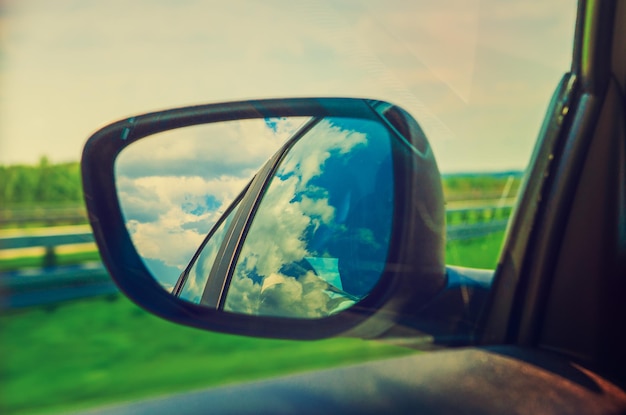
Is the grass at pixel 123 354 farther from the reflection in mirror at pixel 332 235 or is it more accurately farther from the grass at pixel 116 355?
the reflection in mirror at pixel 332 235

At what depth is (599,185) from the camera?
1839 millimetres

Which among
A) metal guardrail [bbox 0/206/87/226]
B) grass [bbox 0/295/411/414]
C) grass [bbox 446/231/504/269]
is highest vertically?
grass [bbox 446/231/504/269]

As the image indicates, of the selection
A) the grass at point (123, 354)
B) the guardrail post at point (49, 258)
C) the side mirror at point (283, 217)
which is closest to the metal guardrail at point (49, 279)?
A: the guardrail post at point (49, 258)


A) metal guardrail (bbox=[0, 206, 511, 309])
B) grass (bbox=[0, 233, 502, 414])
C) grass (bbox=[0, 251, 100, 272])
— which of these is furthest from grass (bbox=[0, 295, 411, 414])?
grass (bbox=[0, 251, 100, 272])

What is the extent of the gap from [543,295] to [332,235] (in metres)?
0.67

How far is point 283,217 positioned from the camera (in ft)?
6.80

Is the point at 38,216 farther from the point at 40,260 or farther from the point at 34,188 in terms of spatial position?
the point at 34,188

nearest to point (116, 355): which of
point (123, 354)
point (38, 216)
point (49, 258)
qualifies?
point (123, 354)

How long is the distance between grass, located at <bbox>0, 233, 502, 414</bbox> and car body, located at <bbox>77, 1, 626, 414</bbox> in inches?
4.7

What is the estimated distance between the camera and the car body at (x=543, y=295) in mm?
1700

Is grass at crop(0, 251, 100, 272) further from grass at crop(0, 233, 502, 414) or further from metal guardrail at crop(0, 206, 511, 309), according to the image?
grass at crop(0, 233, 502, 414)

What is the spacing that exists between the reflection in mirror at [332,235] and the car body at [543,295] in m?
0.07

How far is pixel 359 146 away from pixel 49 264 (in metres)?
4.61

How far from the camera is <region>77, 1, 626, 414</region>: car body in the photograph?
66.9 inches
